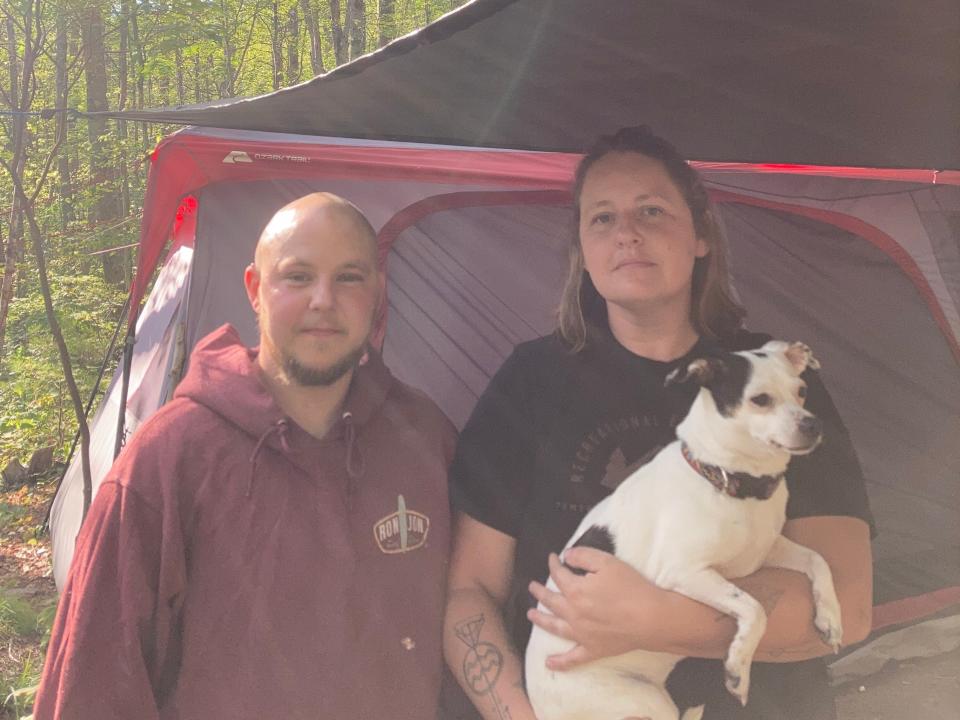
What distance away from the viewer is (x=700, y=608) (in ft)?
4.14

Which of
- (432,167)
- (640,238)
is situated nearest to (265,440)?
(640,238)

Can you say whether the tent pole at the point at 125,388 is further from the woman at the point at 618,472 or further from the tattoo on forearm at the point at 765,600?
the tattoo on forearm at the point at 765,600

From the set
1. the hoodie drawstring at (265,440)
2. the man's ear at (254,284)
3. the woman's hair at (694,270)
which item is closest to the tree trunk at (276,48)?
the man's ear at (254,284)

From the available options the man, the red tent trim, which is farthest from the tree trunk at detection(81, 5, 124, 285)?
the man

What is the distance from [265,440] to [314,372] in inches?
6.1

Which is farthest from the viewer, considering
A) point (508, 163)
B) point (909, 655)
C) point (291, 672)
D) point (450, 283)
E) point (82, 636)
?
point (450, 283)

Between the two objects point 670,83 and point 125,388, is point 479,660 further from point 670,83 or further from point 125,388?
point 125,388

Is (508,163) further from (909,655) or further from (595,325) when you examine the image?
(909,655)

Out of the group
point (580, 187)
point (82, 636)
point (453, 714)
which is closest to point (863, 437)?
point (580, 187)

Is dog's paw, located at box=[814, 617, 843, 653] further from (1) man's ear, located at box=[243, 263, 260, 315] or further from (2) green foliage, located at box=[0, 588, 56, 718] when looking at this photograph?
(2) green foliage, located at box=[0, 588, 56, 718]

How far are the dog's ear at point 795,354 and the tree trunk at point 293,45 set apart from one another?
40.0 feet

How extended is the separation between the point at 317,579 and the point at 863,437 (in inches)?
51.6

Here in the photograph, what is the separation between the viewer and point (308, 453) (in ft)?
4.60

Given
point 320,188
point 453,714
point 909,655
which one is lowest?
point 909,655
